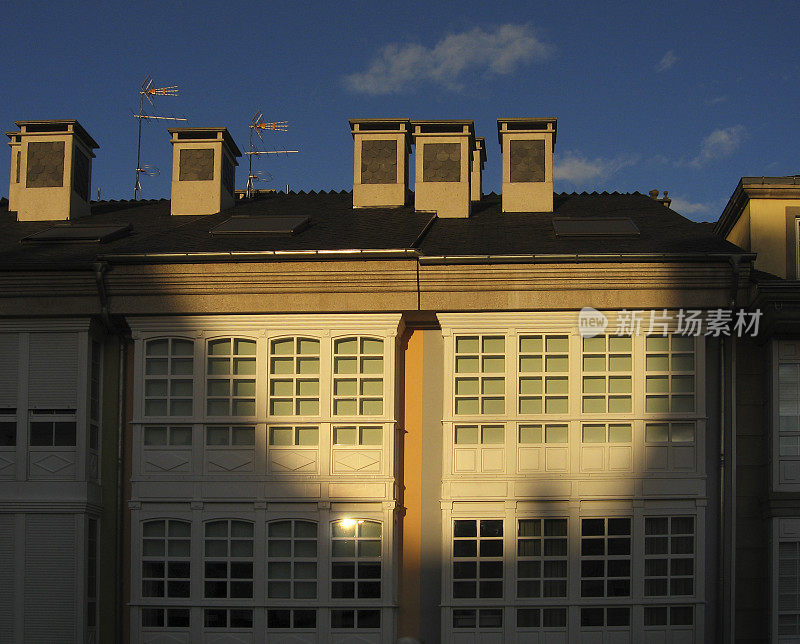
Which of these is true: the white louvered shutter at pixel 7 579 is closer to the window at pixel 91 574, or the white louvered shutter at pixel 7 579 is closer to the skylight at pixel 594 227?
the window at pixel 91 574

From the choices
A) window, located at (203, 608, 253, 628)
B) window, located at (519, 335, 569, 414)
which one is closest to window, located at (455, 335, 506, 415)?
window, located at (519, 335, 569, 414)

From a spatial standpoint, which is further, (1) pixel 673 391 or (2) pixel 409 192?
(2) pixel 409 192

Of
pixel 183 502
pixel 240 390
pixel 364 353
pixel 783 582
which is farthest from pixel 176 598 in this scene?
pixel 783 582

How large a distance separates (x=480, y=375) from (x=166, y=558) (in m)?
6.74

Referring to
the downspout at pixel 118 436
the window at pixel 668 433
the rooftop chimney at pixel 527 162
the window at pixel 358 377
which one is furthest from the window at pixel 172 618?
the rooftop chimney at pixel 527 162

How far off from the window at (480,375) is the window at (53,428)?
7348 millimetres

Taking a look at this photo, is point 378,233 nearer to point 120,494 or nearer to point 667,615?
point 120,494

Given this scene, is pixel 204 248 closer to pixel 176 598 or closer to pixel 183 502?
pixel 183 502

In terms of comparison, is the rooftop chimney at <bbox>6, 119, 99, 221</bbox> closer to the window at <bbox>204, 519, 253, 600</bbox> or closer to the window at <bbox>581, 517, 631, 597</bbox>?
the window at <bbox>204, 519, 253, 600</bbox>

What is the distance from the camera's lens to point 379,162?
25.6 meters

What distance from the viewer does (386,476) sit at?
20.4 m

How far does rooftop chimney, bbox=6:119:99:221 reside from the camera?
87.0 ft

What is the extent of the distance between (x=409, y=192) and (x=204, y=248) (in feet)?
21.9

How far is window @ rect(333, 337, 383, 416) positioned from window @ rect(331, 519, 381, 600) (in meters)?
2.09
